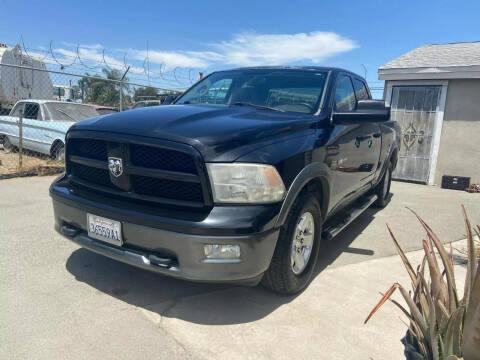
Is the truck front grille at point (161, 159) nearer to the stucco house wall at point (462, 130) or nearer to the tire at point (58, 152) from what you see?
the tire at point (58, 152)

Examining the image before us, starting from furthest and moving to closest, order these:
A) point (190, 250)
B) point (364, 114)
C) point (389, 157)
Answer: point (389, 157), point (364, 114), point (190, 250)

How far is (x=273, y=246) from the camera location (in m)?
2.37

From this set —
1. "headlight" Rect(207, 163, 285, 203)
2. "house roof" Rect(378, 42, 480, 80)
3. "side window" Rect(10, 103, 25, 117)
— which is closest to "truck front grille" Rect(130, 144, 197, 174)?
"headlight" Rect(207, 163, 285, 203)

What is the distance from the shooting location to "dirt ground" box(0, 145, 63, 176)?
7.06m

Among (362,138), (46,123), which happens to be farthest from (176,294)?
(46,123)

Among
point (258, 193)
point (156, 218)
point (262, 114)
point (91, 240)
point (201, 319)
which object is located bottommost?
point (201, 319)

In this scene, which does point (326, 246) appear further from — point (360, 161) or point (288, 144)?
point (288, 144)

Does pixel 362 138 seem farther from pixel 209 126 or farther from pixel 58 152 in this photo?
pixel 58 152

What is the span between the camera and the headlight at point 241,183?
2201 mm

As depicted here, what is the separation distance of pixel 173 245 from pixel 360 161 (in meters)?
2.55

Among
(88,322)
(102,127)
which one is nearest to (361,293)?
(88,322)

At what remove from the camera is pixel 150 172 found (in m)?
2.33

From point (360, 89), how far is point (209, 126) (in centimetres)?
301

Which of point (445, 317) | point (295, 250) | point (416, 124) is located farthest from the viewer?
point (416, 124)
